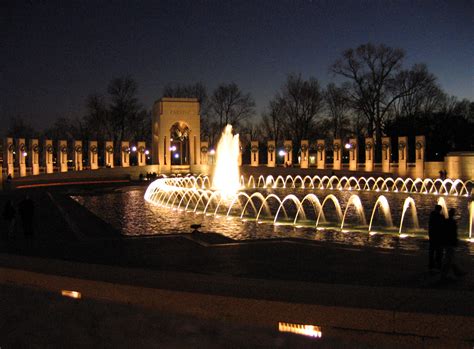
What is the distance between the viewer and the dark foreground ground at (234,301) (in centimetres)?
595

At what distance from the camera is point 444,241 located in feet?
27.2

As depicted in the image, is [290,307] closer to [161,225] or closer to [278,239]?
[278,239]

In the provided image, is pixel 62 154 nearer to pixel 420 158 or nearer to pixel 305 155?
pixel 305 155

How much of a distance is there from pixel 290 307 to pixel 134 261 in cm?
448

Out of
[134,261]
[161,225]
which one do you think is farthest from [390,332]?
[161,225]

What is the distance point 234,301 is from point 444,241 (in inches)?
149

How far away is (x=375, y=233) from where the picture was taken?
1409 centimetres

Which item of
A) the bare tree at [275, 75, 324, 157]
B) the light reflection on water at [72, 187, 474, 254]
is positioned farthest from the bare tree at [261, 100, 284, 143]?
the light reflection on water at [72, 187, 474, 254]

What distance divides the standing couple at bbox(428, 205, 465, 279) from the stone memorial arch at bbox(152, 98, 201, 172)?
1803 inches

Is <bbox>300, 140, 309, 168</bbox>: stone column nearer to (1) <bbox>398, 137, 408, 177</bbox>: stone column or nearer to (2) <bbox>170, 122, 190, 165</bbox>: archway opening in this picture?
(1) <bbox>398, 137, 408, 177</bbox>: stone column

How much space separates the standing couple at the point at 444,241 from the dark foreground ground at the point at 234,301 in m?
0.22

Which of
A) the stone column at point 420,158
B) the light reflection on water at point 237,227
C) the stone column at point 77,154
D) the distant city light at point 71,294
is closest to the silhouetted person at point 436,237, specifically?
the light reflection on water at point 237,227

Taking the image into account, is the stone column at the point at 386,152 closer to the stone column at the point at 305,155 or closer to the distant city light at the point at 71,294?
the stone column at the point at 305,155

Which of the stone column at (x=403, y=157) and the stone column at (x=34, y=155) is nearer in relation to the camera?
the stone column at (x=34, y=155)
